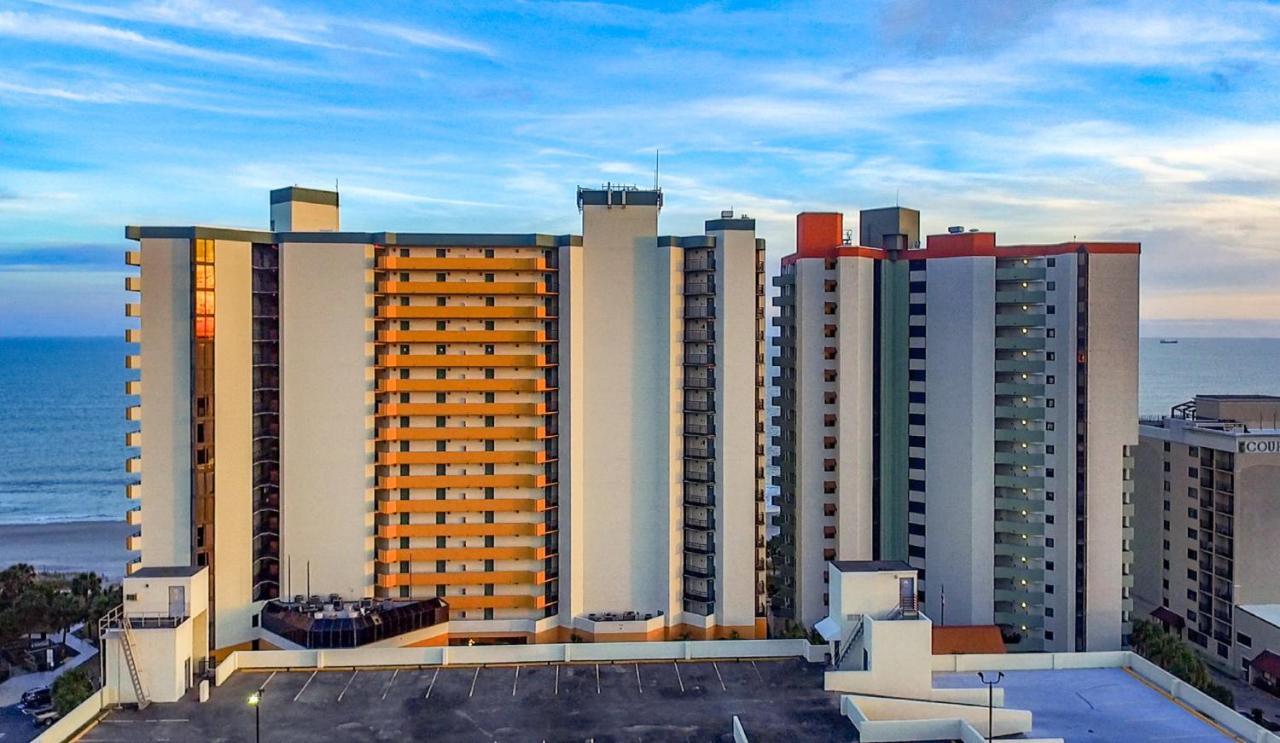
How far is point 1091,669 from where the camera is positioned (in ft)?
160

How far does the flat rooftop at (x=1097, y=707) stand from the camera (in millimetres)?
40812

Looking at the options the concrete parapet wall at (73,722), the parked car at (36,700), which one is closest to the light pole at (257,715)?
the concrete parapet wall at (73,722)

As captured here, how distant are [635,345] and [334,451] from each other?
20.7 meters

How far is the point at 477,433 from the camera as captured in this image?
6550 centimetres

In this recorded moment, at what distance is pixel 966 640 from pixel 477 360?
36.7 m

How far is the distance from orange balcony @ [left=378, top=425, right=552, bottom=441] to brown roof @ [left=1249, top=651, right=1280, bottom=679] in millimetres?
48930

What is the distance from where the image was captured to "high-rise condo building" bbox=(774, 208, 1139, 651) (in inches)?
2579

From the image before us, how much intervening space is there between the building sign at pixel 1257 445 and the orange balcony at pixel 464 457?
4709 cm

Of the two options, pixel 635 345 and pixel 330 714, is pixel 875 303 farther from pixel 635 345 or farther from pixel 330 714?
pixel 330 714

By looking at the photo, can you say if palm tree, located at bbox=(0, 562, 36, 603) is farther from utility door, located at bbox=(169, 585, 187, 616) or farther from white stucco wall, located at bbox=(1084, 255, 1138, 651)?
white stucco wall, located at bbox=(1084, 255, 1138, 651)

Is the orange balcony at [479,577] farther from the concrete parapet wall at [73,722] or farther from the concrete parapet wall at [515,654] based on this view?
the concrete parapet wall at [73,722]

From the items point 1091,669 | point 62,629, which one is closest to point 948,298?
point 1091,669

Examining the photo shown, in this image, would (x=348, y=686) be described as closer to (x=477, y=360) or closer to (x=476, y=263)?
(x=477, y=360)

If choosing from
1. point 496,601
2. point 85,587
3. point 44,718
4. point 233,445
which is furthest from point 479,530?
point 85,587
